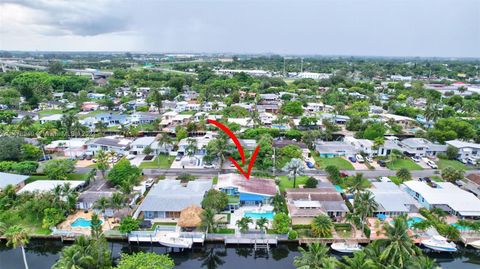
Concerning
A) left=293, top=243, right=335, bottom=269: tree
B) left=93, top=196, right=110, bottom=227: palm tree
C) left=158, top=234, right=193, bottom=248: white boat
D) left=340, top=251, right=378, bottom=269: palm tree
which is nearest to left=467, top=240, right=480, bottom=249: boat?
left=340, top=251, right=378, bottom=269: palm tree

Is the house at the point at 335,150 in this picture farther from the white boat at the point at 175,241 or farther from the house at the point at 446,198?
the white boat at the point at 175,241

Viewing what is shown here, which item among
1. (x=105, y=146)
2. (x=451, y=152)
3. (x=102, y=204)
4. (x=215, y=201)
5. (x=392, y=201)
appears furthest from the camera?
(x=105, y=146)

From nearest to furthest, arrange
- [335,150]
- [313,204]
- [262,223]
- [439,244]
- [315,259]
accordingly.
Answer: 1. [315,259]
2. [439,244]
3. [262,223]
4. [313,204]
5. [335,150]

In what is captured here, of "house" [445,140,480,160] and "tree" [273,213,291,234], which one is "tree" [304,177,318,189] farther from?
"house" [445,140,480,160]

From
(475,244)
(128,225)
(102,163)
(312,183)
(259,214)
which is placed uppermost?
(102,163)

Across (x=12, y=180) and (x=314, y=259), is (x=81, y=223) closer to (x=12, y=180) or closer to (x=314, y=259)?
(x=12, y=180)

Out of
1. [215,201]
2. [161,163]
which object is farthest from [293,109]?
[215,201]

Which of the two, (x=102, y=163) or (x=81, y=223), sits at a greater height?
(x=102, y=163)

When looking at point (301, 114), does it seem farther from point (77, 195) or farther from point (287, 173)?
point (77, 195)
